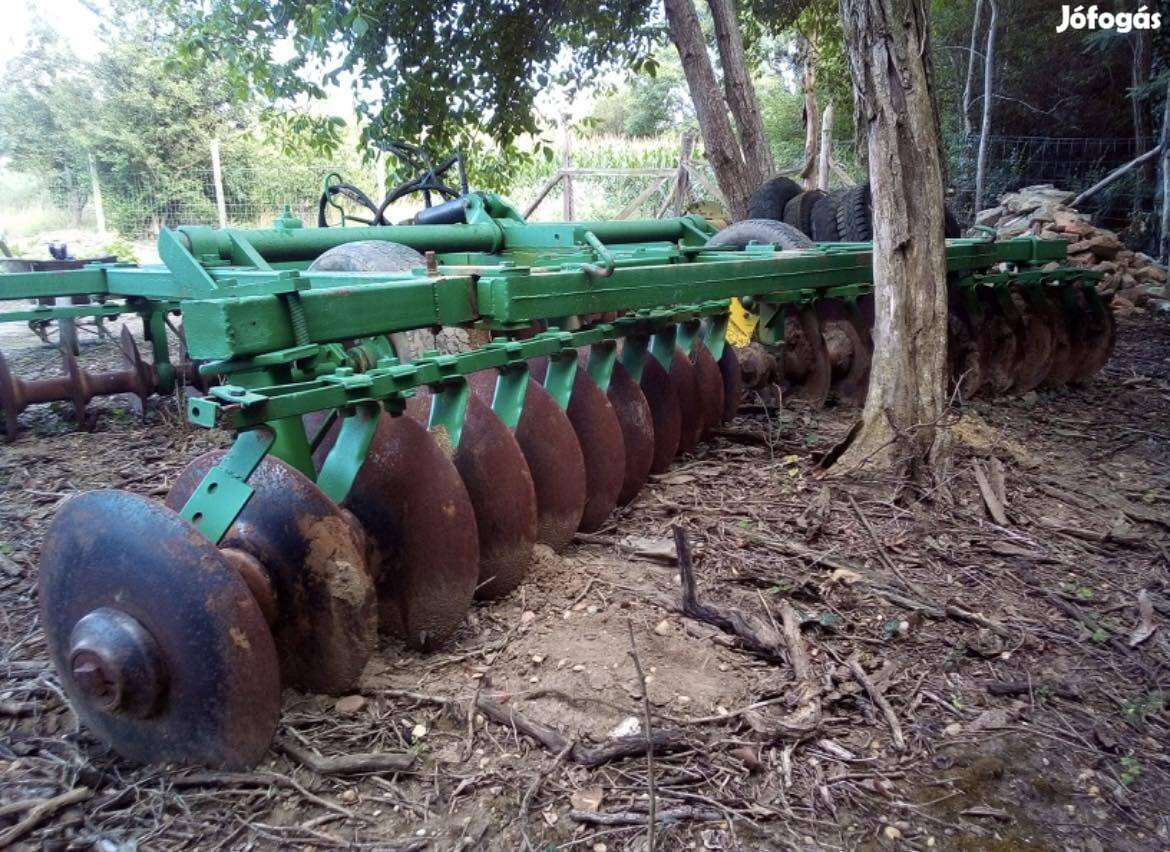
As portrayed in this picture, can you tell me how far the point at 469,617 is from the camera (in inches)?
92.4

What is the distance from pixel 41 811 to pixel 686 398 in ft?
8.52

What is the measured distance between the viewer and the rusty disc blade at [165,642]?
1.60m

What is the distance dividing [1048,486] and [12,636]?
3.55m

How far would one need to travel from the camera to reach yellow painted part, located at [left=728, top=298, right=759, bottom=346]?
4160 mm

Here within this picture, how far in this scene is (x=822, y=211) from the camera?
532 centimetres

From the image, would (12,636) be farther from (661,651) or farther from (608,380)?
(608,380)

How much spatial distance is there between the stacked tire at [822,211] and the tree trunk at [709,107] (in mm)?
841

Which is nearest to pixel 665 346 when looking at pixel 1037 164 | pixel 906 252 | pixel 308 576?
pixel 906 252

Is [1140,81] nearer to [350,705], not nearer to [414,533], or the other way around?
[414,533]

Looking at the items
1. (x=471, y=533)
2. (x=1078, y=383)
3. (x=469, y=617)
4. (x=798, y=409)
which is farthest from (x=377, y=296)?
(x=1078, y=383)

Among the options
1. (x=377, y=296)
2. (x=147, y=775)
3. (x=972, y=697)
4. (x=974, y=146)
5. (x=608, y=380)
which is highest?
(x=974, y=146)

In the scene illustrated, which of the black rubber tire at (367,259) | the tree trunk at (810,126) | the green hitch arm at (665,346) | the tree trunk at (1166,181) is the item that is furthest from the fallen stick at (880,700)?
the tree trunk at (810,126)

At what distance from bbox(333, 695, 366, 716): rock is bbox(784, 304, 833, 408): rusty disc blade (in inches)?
114

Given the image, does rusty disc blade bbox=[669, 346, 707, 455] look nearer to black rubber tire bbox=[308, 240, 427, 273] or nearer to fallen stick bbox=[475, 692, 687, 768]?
black rubber tire bbox=[308, 240, 427, 273]
